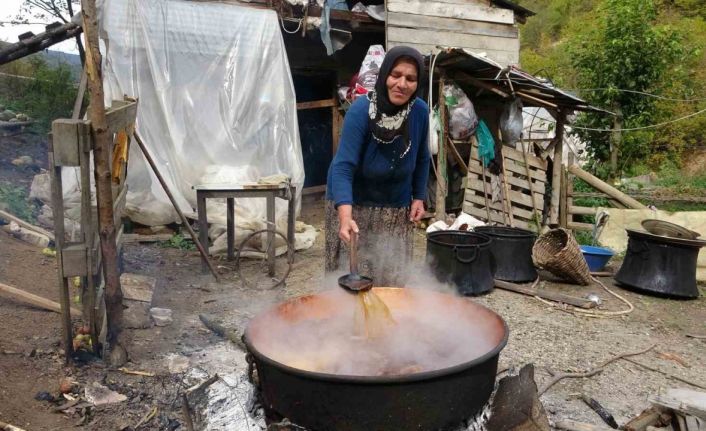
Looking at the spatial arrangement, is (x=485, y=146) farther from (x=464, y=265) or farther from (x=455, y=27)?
(x=464, y=265)

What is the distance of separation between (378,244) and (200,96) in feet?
15.4

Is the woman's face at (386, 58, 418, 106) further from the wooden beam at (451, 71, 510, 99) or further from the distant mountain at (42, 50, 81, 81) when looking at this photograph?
the distant mountain at (42, 50, 81, 81)

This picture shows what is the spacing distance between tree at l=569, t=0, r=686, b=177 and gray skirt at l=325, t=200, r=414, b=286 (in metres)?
8.60

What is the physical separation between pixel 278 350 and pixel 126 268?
3661mm

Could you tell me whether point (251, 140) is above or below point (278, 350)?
above

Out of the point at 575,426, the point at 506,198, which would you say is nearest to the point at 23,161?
the point at 506,198

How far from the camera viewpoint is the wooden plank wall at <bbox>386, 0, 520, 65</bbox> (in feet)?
28.6

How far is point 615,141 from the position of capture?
1063 centimetres

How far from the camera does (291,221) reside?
6.21 m

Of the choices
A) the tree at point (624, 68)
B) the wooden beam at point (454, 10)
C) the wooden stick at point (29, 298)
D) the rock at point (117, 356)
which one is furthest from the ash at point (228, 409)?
the tree at point (624, 68)

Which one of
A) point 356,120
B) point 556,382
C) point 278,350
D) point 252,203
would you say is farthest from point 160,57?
point 556,382

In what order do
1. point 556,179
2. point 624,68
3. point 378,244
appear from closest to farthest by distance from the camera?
point 378,244, point 556,179, point 624,68

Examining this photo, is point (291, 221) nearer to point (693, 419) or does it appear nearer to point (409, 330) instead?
point (409, 330)

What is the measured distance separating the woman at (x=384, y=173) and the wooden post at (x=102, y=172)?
1.38 meters
